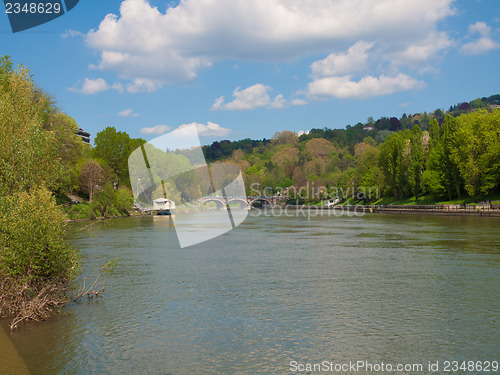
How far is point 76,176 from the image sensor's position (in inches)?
3009

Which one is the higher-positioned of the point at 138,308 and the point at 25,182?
the point at 25,182

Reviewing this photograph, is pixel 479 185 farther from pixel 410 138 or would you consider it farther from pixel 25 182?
pixel 25 182

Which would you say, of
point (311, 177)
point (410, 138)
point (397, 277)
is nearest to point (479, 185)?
point (410, 138)

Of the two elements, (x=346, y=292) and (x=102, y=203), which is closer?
(x=346, y=292)

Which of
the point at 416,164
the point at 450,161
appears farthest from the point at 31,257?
the point at 416,164

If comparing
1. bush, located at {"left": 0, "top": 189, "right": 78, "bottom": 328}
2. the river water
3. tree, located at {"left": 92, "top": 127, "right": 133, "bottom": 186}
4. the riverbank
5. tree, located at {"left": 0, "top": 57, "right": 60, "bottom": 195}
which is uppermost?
tree, located at {"left": 92, "top": 127, "right": 133, "bottom": 186}

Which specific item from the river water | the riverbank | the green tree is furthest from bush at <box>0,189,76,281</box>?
the green tree

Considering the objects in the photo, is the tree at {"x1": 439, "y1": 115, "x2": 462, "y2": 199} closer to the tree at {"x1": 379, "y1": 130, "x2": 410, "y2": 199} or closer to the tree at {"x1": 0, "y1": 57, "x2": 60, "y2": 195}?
the tree at {"x1": 379, "y1": 130, "x2": 410, "y2": 199}

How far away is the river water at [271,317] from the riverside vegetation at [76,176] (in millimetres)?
1657

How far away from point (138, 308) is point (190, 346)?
4397 millimetres

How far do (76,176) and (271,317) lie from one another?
67.8 meters

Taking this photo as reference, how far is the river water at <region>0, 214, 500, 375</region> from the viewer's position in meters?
12.0

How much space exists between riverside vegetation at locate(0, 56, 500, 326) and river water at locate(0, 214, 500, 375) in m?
1.66

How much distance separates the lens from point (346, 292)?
19.0 metres
